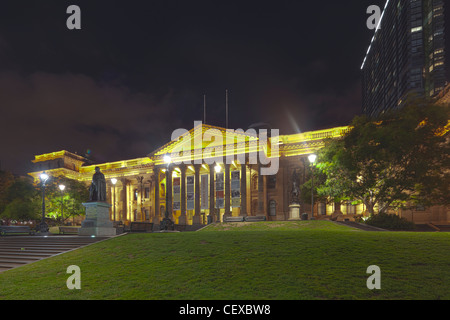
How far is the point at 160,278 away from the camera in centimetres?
1074

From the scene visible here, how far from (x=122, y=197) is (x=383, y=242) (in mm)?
66923

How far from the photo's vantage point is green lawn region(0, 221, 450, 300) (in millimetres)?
9023

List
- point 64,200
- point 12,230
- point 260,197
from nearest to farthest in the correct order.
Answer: point 12,230, point 260,197, point 64,200

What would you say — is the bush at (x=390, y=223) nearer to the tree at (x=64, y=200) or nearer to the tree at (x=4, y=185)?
the tree at (x=64, y=200)

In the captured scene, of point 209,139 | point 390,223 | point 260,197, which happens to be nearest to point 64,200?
point 209,139

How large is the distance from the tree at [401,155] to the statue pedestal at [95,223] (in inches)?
874

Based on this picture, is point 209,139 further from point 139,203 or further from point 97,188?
point 97,188

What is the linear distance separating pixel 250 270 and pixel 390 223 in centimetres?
2148

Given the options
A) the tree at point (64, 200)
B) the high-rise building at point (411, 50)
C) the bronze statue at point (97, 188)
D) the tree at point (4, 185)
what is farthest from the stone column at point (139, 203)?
the high-rise building at point (411, 50)

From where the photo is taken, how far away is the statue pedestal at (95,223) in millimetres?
23219

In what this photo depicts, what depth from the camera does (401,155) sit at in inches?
1078

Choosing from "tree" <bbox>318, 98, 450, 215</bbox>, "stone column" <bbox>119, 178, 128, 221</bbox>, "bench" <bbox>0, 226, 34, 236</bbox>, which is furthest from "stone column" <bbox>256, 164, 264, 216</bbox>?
"stone column" <bbox>119, 178, 128, 221</bbox>

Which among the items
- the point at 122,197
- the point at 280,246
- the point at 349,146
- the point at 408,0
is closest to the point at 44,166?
the point at 122,197
